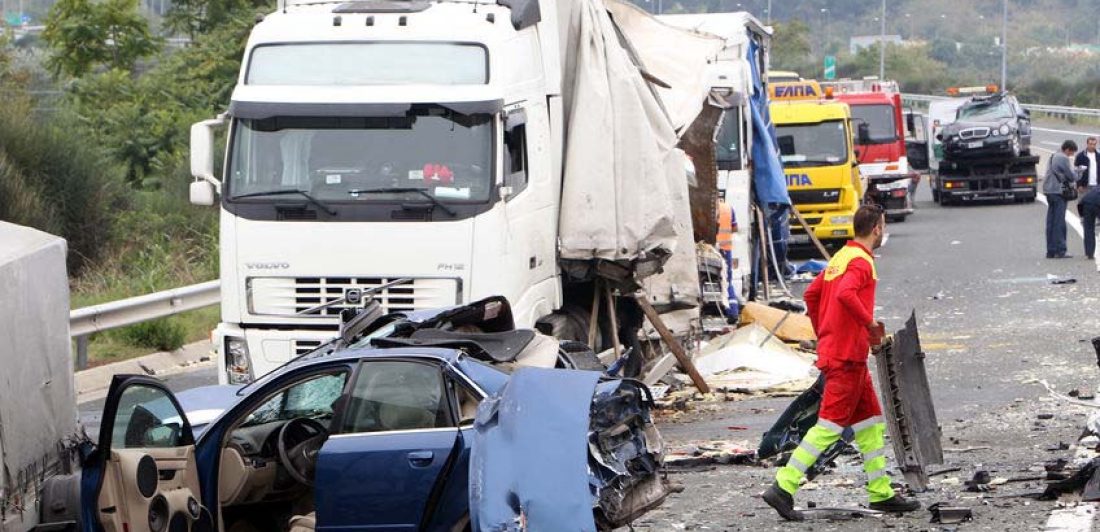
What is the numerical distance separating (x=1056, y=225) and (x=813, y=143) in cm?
422

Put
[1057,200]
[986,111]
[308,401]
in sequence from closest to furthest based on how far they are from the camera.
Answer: [308,401] → [1057,200] → [986,111]

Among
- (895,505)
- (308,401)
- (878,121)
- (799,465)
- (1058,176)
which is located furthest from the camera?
(878,121)

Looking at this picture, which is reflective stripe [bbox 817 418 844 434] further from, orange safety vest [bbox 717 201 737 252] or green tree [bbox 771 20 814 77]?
green tree [bbox 771 20 814 77]

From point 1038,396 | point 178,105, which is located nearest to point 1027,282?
point 1038,396

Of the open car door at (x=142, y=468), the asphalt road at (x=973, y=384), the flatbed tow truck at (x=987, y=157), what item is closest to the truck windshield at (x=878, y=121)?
the flatbed tow truck at (x=987, y=157)

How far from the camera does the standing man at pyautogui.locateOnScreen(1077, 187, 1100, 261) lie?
23453mm

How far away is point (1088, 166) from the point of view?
25938mm

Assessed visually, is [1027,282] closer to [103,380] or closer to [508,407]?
[103,380]

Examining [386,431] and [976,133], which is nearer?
[386,431]

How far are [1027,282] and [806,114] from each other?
6.24 metres

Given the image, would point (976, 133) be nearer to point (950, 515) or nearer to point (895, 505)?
point (895, 505)

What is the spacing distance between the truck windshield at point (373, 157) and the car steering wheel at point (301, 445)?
373 centimetres

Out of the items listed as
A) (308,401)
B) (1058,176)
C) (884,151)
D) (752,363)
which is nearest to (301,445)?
(308,401)

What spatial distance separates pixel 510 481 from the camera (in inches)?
254
